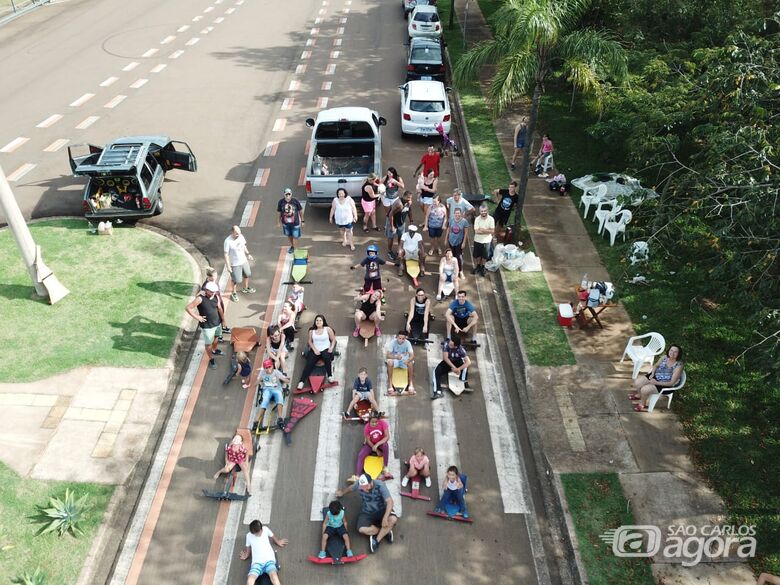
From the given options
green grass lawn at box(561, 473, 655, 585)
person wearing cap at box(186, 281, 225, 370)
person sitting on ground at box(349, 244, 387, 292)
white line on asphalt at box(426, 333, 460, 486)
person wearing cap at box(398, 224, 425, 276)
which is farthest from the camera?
person wearing cap at box(398, 224, 425, 276)

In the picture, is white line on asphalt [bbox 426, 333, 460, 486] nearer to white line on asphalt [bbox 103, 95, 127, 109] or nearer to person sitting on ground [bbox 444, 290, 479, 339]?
person sitting on ground [bbox 444, 290, 479, 339]

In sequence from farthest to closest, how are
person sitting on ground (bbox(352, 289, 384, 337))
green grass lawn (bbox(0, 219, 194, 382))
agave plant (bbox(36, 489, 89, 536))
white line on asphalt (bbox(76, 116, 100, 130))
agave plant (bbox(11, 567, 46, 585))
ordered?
white line on asphalt (bbox(76, 116, 100, 130)) → person sitting on ground (bbox(352, 289, 384, 337)) → green grass lawn (bbox(0, 219, 194, 382)) → agave plant (bbox(36, 489, 89, 536)) → agave plant (bbox(11, 567, 46, 585))

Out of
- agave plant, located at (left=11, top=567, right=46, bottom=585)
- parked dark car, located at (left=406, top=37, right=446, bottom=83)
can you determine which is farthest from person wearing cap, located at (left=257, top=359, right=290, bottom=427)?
parked dark car, located at (left=406, top=37, right=446, bottom=83)

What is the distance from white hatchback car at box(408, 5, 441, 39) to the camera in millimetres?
27000

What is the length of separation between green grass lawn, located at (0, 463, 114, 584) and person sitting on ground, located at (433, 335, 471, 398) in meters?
5.69

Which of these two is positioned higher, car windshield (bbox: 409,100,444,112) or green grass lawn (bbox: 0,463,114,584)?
car windshield (bbox: 409,100,444,112)

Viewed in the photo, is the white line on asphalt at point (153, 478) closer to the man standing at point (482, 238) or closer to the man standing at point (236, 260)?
the man standing at point (236, 260)

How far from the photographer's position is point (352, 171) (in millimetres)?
16594

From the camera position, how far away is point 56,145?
19766mm

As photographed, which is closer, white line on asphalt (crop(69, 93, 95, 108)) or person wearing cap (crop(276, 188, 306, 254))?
person wearing cap (crop(276, 188, 306, 254))

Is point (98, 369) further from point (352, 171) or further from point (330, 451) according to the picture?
point (352, 171)

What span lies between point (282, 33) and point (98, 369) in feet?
79.4

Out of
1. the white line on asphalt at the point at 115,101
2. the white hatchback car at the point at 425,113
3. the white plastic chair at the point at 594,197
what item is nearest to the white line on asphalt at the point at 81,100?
the white line on asphalt at the point at 115,101

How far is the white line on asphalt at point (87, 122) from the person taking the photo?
2092 centimetres
